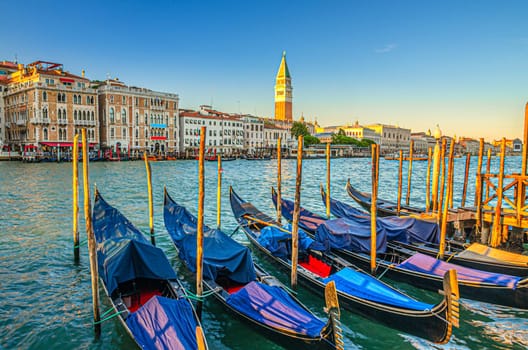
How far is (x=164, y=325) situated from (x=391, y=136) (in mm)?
101356

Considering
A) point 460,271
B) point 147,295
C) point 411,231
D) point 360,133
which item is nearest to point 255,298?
point 147,295

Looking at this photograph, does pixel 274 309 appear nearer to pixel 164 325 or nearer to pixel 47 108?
pixel 164 325

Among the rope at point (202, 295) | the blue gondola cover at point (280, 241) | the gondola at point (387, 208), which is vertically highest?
the blue gondola cover at point (280, 241)

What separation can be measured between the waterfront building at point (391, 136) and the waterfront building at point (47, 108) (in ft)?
229

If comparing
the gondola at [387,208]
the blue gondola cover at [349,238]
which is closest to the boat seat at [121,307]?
the blue gondola cover at [349,238]

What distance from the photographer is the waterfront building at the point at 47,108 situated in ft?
115

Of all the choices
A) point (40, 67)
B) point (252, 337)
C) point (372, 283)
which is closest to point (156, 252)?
point (252, 337)

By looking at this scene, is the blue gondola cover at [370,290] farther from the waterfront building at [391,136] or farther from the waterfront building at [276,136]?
the waterfront building at [391,136]

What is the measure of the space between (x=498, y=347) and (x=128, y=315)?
4.41m

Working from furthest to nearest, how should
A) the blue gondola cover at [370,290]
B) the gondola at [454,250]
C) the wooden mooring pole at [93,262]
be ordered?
1. the gondola at [454,250]
2. the wooden mooring pole at [93,262]
3. the blue gondola cover at [370,290]

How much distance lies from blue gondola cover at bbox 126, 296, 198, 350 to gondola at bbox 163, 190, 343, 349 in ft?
2.49

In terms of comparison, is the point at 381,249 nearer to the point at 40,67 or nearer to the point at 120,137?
the point at 120,137

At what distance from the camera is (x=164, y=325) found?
391 centimetres

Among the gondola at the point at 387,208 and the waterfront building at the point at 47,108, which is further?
the waterfront building at the point at 47,108
